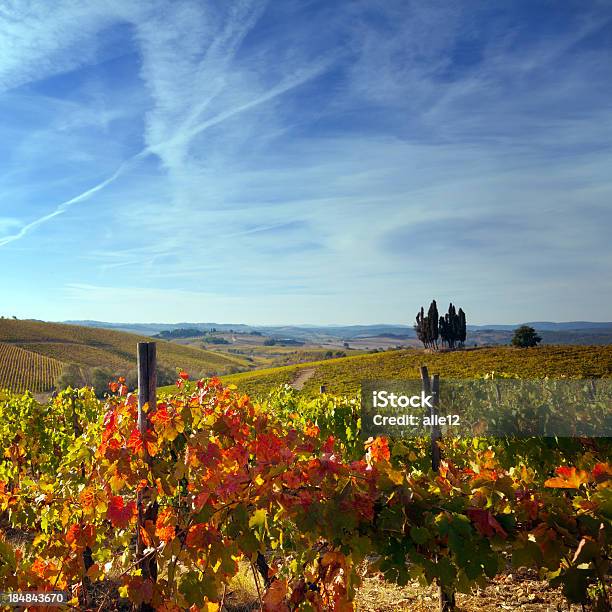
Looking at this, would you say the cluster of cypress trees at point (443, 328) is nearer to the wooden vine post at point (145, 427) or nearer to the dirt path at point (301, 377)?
the dirt path at point (301, 377)

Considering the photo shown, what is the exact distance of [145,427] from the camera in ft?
12.4

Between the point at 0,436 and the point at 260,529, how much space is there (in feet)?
26.4

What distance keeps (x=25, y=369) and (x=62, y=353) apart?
47.4 ft

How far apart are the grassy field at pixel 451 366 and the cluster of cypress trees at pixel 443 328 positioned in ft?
19.2

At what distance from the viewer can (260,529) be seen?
2.57 meters

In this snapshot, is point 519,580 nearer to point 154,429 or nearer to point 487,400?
point 487,400

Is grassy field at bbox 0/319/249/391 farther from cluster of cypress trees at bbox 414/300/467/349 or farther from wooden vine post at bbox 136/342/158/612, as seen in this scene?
wooden vine post at bbox 136/342/158/612

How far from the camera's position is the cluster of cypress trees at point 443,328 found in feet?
252

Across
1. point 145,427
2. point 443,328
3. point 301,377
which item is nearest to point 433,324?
point 443,328

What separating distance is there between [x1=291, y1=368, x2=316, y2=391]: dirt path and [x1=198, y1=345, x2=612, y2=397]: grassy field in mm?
643

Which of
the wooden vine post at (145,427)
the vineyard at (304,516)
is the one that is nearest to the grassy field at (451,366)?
the wooden vine post at (145,427)

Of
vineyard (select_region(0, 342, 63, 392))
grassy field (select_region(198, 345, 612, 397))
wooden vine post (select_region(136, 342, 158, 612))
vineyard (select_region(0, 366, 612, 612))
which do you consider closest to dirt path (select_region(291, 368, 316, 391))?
grassy field (select_region(198, 345, 612, 397))

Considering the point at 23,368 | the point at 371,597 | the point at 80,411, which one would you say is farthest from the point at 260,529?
the point at 23,368

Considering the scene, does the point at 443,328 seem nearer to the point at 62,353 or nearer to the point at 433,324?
the point at 433,324
